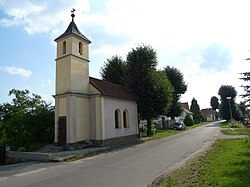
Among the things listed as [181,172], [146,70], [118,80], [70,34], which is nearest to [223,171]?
[181,172]

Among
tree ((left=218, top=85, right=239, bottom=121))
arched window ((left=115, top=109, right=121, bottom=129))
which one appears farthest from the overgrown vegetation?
tree ((left=218, top=85, right=239, bottom=121))

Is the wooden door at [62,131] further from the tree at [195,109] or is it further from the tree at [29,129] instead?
the tree at [195,109]

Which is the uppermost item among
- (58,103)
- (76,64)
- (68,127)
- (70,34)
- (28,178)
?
(70,34)

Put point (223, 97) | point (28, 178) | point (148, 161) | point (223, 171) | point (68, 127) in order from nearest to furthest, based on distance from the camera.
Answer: point (223, 171), point (28, 178), point (148, 161), point (68, 127), point (223, 97)

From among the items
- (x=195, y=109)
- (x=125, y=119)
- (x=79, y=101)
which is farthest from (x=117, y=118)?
(x=195, y=109)

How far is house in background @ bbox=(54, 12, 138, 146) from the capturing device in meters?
19.4

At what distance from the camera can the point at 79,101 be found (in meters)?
20.2

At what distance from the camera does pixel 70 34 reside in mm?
20625

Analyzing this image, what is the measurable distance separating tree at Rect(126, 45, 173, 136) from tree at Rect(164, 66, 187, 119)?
1484 centimetres

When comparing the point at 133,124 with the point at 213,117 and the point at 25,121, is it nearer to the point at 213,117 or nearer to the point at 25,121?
the point at 25,121

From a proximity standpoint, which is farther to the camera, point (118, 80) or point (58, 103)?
point (118, 80)

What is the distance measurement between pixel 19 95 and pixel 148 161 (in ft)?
68.9

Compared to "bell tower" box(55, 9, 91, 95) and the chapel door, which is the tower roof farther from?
the chapel door

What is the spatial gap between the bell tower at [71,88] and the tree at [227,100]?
46.2 m
